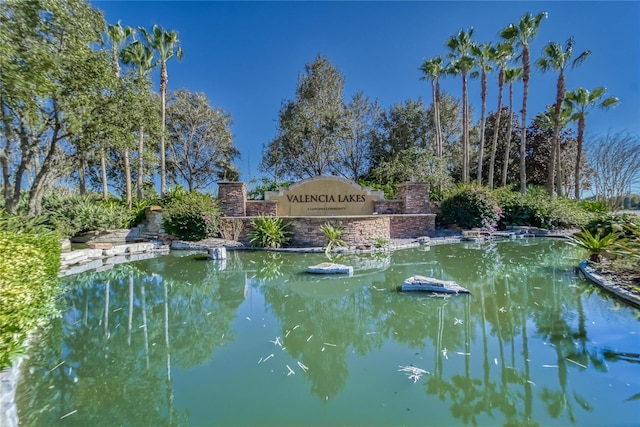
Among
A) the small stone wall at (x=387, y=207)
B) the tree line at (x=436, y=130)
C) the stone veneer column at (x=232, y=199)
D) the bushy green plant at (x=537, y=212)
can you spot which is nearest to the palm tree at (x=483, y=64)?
the tree line at (x=436, y=130)

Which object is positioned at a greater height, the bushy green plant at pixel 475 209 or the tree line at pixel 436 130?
the tree line at pixel 436 130

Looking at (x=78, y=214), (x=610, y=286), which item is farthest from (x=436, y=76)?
(x=78, y=214)

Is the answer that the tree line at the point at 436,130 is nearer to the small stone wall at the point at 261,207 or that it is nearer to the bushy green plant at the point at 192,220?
the small stone wall at the point at 261,207

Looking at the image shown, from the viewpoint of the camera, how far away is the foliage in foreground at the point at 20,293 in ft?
8.17

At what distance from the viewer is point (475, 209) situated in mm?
13117

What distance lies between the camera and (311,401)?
2.50 meters

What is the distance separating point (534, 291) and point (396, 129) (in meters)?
18.9

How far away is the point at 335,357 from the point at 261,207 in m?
9.90

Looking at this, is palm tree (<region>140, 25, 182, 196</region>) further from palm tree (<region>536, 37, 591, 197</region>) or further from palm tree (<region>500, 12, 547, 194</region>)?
palm tree (<region>536, 37, 591, 197</region>)

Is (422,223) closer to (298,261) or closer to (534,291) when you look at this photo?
(298,261)

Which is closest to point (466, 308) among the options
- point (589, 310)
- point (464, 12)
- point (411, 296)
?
point (411, 296)

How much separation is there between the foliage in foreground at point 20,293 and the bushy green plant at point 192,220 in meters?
5.84

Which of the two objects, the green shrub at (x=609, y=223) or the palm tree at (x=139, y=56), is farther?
the palm tree at (x=139, y=56)

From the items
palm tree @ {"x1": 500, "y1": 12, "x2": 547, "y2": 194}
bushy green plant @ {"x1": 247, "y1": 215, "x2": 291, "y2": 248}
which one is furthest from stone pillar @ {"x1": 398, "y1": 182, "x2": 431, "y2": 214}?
palm tree @ {"x1": 500, "y1": 12, "x2": 547, "y2": 194}
